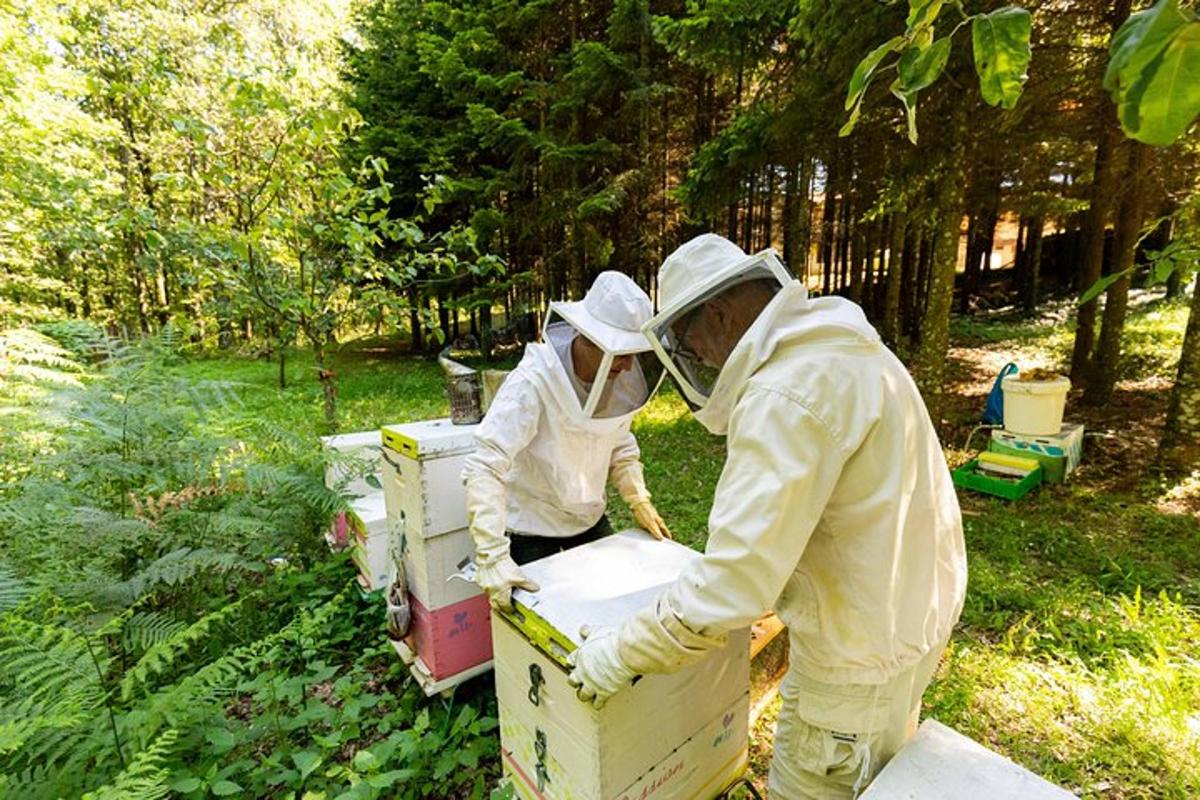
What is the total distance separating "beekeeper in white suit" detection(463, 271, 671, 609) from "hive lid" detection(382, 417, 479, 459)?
9.4 inches

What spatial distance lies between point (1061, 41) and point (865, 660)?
709 cm

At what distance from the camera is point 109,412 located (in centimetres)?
348

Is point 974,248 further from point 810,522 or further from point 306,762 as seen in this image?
point 306,762

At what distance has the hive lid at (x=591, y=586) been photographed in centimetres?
172

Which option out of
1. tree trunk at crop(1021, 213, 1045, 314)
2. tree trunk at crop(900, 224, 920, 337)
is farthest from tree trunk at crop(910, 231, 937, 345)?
tree trunk at crop(1021, 213, 1045, 314)

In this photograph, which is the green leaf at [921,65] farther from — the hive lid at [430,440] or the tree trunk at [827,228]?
the tree trunk at [827,228]

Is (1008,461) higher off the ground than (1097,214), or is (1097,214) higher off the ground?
(1097,214)

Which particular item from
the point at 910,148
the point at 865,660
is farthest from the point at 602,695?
the point at 910,148

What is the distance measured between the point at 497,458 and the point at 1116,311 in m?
8.53

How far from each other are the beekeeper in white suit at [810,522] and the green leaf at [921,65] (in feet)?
1.83

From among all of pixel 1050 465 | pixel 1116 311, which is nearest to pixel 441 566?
pixel 1050 465

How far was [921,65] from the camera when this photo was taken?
90cm

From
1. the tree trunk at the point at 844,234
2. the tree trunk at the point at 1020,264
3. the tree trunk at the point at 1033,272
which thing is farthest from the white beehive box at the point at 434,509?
the tree trunk at the point at 1020,264

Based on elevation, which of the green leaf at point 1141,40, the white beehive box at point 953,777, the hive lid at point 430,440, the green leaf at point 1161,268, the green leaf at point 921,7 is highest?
the green leaf at point 921,7
